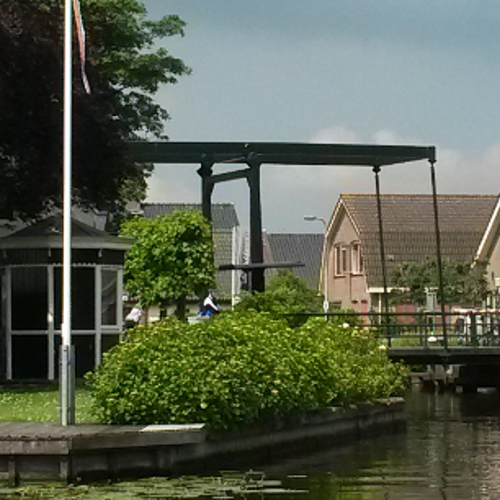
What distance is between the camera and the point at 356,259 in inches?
2338

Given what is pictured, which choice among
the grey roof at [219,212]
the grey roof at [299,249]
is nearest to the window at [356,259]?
the grey roof at [219,212]

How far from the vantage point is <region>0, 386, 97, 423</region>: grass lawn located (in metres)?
17.2

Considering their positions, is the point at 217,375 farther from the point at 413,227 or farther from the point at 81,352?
the point at 413,227

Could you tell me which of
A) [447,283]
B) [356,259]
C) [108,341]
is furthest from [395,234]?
[108,341]

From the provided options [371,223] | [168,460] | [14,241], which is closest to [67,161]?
[168,460]

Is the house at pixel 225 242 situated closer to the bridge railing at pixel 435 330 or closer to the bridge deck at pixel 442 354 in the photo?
the bridge railing at pixel 435 330

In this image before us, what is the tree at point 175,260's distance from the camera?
2852 centimetres

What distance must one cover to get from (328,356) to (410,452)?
194cm

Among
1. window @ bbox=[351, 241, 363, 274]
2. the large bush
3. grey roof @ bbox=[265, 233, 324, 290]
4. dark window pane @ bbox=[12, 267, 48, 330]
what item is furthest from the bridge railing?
grey roof @ bbox=[265, 233, 324, 290]

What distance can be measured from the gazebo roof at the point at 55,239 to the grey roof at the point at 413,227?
30.8 meters

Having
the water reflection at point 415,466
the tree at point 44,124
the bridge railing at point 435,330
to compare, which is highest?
the tree at point 44,124

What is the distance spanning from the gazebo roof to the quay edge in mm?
8120

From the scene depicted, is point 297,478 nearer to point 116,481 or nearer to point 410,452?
point 116,481

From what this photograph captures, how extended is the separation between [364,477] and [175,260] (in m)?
12.9
